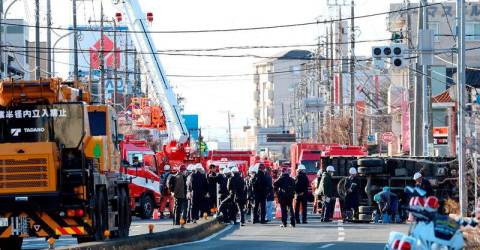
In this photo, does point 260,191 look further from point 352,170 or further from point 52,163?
point 52,163

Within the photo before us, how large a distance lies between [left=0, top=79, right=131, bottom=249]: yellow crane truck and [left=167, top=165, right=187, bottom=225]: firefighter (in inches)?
332

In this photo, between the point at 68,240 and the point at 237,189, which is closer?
the point at 68,240

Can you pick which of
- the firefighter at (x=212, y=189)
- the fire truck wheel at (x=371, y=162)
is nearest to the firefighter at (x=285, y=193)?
the firefighter at (x=212, y=189)

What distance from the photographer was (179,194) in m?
36.6

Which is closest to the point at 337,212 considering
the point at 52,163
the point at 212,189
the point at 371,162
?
the point at 371,162

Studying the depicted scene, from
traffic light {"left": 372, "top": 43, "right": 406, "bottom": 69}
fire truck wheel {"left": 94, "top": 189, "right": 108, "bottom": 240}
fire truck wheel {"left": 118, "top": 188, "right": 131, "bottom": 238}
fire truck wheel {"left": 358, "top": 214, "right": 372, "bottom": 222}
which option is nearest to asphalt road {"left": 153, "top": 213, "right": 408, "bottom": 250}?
fire truck wheel {"left": 94, "top": 189, "right": 108, "bottom": 240}

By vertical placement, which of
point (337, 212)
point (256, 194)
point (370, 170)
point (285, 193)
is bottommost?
point (337, 212)

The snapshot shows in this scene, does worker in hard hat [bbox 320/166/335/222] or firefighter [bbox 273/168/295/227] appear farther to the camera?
worker in hard hat [bbox 320/166/335/222]

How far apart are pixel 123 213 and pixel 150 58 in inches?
909

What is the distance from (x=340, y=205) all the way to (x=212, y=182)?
15.2ft

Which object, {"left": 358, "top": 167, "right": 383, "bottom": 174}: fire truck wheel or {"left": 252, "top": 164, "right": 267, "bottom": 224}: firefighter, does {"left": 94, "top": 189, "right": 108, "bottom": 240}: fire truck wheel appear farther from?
{"left": 358, "top": 167, "right": 383, "bottom": 174}: fire truck wheel

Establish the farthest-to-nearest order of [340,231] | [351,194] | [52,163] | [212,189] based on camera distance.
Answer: [212,189] < [351,194] < [340,231] < [52,163]

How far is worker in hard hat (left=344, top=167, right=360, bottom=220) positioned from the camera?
130ft

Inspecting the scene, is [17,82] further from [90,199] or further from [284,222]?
[284,222]
